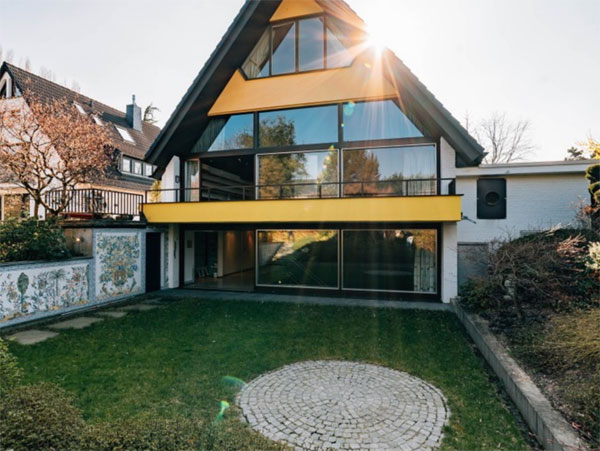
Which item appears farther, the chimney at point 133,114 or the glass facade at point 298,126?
the chimney at point 133,114

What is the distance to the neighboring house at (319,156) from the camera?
11.0 meters

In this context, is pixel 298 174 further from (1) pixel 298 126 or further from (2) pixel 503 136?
(2) pixel 503 136

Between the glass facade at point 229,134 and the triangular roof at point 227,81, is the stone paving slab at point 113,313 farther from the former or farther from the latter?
the glass facade at point 229,134

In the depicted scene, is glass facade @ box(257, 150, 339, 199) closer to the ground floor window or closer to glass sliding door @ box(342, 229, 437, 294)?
the ground floor window

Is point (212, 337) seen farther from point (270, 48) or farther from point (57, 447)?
point (270, 48)

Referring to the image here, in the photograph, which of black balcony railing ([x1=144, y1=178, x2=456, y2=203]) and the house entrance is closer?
black balcony railing ([x1=144, y1=178, x2=456, y2=203])

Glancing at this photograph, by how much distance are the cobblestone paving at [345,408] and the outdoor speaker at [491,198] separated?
8.22m


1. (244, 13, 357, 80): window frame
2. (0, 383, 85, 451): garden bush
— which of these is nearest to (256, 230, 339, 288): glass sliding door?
(244, 13, 357, 80): window frame

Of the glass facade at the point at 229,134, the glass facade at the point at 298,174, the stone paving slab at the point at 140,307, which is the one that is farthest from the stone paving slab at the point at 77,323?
the glass facade at the point at 229,134

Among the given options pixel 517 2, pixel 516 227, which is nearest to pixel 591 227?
pixel 516 227

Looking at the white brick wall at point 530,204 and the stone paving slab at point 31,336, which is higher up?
the white brick wall at point 530,204

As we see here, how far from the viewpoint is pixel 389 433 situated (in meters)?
3.91

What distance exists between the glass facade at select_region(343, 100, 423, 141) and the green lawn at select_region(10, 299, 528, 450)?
6.16 m

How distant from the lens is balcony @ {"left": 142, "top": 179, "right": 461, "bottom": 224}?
10008 mm
